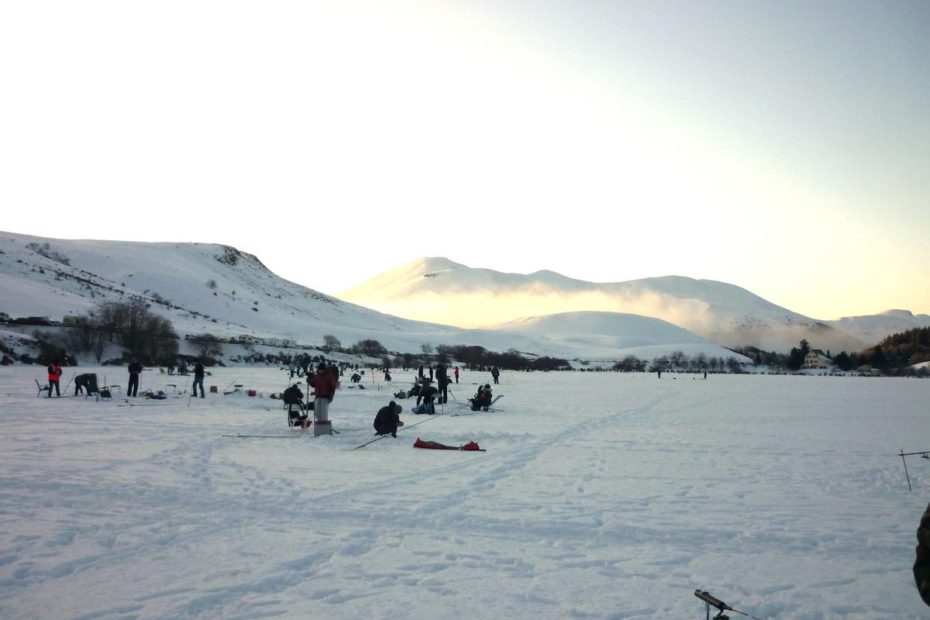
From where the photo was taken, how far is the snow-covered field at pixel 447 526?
5.59 meters

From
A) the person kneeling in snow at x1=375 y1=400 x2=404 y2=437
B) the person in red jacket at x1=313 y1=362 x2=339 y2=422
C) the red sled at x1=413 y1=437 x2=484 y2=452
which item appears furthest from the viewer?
the person in red jacket at x1=313 y1=362 x2=339 y2=422

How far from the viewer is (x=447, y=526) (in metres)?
7.88

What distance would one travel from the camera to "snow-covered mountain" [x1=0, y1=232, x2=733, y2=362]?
86250 millimetres

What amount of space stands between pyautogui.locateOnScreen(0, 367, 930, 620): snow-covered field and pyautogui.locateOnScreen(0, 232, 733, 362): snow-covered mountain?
67378mm

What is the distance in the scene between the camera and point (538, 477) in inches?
433

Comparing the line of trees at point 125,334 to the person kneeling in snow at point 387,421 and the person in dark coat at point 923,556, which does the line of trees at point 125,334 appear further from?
the person in dark coat at point 923,556

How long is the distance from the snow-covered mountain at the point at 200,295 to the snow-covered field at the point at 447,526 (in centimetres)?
6738

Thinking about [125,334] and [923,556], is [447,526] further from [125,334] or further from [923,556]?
[125,334]

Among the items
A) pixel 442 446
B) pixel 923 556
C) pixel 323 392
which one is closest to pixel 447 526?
pixel 923 556

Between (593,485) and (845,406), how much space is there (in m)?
25.9

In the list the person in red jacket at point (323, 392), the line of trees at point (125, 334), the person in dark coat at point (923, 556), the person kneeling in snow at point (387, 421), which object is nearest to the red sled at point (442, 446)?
the person kneeling in snow at point (387, 421)

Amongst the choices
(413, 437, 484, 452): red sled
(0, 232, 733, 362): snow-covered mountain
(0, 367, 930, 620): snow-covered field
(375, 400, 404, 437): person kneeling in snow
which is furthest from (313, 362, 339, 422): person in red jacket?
(0, 232, 733, 362): snow-covered mountain

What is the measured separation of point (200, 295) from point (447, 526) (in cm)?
13187

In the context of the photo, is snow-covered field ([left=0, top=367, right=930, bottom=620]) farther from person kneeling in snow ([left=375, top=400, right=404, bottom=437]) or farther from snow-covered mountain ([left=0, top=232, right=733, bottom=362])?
snow-covered mountain ([left=0, top=232, right=733, bottom=362])
